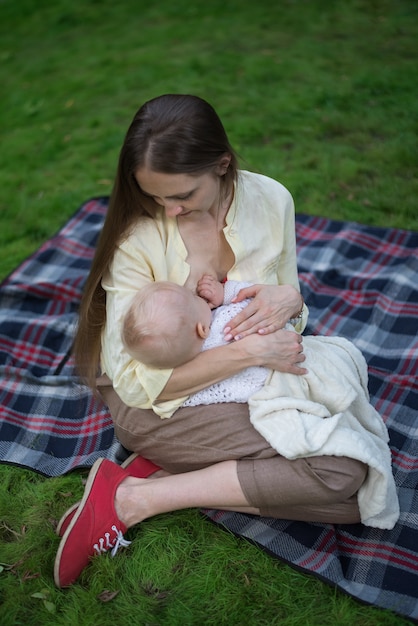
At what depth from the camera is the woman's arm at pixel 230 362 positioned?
2588 mm

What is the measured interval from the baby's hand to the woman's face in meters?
0.32

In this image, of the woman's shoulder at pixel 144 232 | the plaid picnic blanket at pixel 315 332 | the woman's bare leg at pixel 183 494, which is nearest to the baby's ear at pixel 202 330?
the woman's shoulder at pixel 144 232

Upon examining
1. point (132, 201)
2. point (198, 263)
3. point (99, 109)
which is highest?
point (132, 201)

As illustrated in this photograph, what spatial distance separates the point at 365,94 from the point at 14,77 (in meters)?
4.11

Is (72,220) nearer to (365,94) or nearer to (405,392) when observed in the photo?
(405,392)

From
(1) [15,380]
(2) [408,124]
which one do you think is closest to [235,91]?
(2) [408,124]

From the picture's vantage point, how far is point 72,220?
16.0 ft

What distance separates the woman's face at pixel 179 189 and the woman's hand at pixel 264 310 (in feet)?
1.40

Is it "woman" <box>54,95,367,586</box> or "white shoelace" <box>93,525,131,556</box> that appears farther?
"white shoelace" <box>93,525,131,556</box>

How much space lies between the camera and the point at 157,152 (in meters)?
2.43

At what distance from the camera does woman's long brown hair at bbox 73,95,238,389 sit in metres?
2.44

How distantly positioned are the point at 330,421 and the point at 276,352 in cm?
35

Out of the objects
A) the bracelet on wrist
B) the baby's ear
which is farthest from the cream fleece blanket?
the baby's ear

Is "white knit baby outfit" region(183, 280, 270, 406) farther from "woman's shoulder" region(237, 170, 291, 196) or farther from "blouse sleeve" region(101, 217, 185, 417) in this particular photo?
"woman's shoulder" region(237, 170, 291, 196)
